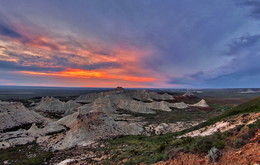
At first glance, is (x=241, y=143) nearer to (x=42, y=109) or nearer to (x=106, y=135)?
(x=106, y=135)

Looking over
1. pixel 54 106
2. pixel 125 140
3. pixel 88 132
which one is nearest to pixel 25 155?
pixel 88 132

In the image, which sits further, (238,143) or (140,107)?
(140,107)

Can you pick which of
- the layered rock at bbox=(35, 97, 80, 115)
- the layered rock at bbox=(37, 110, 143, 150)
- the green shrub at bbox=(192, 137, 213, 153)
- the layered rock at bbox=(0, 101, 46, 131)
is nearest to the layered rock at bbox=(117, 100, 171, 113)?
the layered rock at bbox=(35, 97, 80, 115)

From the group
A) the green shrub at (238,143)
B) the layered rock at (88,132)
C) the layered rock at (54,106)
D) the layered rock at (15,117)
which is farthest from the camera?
the layered rock at (54,106)

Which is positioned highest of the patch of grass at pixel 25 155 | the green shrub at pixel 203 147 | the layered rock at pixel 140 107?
the green shrub at pixel 203 147

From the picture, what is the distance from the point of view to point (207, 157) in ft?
22.7

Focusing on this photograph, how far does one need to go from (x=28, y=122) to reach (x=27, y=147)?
1980 centimetres

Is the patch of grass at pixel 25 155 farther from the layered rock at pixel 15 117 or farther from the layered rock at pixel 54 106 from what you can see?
the layered rock at pixel 54 106

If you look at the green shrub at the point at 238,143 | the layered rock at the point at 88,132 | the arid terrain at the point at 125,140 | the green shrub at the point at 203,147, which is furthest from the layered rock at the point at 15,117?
the green shrub at the point at 238,143

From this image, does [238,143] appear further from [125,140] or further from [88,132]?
[88,132]

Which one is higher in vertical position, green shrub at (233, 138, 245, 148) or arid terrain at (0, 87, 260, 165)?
green shrub at (233, 138, 245, 148)

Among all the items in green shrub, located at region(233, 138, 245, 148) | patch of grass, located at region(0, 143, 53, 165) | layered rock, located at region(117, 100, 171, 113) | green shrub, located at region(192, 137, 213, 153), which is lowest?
patch of grass, located at region(0, 143, 53, 165)

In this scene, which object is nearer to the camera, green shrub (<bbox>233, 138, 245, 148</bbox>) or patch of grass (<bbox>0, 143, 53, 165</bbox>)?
green shrub (<bbox>233, 138, 245, 148</bbox>)

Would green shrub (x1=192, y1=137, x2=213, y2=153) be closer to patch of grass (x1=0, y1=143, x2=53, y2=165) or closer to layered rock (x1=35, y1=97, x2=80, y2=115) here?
patch of grass (x1=0, y1=143, x2=53, y2=165)
